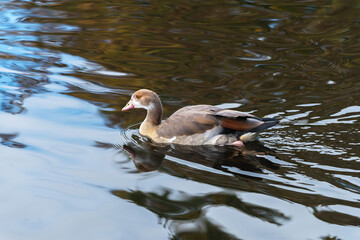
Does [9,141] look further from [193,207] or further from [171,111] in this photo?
[193,207]

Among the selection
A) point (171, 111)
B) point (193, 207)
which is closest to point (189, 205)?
point (193, 207)

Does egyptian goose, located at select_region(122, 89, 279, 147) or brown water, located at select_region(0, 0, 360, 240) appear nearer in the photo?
brown water, located at select_region(0, 0, 360, 240)

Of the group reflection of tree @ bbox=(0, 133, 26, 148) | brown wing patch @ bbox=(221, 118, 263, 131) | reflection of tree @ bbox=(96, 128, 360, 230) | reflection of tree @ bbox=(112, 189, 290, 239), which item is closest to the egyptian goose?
brown wing patch @ bbox=(221, 118, 263, 131)

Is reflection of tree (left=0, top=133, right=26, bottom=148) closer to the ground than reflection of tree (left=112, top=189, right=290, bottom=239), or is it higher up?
closer to the ground

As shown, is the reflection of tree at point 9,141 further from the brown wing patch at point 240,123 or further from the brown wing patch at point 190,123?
the brown wing patch at point 240,123

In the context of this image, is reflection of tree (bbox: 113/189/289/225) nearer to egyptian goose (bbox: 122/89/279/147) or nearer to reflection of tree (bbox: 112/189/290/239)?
reflection of tree (bbox: 112/189/290/239)

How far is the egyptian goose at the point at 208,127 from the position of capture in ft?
23.9

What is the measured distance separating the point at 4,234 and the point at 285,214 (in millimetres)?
2490

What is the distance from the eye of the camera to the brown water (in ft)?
17.1

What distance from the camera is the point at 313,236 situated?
4836 millimetres

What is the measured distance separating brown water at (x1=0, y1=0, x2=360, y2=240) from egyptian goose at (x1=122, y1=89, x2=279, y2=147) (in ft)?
0.69

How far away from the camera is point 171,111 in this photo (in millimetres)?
8500

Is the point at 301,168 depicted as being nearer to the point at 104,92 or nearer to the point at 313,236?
the point at 313,236

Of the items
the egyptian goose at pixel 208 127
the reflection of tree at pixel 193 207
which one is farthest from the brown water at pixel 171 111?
the egyptian goose at pixel 208 127
